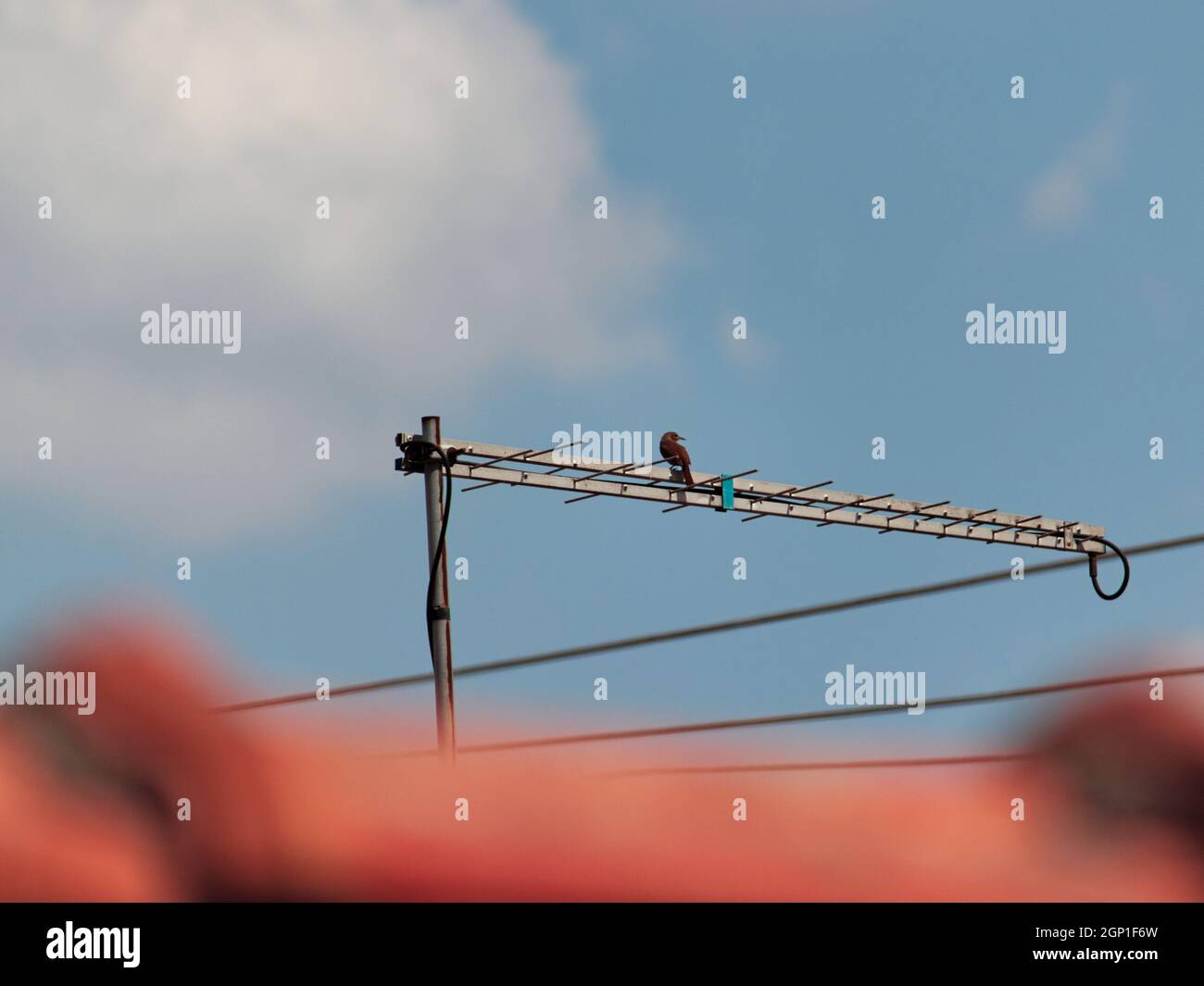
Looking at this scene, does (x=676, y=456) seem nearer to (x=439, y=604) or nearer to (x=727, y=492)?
(x=727, y=492)

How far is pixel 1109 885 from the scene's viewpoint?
11.4 meters

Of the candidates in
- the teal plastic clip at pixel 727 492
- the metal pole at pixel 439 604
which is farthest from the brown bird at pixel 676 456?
the metal pole at pixel 439 604

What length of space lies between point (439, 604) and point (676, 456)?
3941 millimetres

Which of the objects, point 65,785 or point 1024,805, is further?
point 1024,805

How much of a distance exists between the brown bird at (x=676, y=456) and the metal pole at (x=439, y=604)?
130 inches

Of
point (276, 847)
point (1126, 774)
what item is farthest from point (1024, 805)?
point (276, 847)

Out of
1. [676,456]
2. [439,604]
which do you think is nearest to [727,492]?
[676,456]

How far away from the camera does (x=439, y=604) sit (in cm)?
1644

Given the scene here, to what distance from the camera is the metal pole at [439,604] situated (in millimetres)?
15570

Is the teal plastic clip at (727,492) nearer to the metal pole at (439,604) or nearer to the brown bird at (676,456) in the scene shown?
the brown bird at (676,456)

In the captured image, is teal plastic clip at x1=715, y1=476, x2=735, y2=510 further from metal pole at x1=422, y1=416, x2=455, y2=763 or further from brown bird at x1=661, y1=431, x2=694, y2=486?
metal pole at x1=422, y1=416, x2=455, y2=763

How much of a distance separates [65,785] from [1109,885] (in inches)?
335
